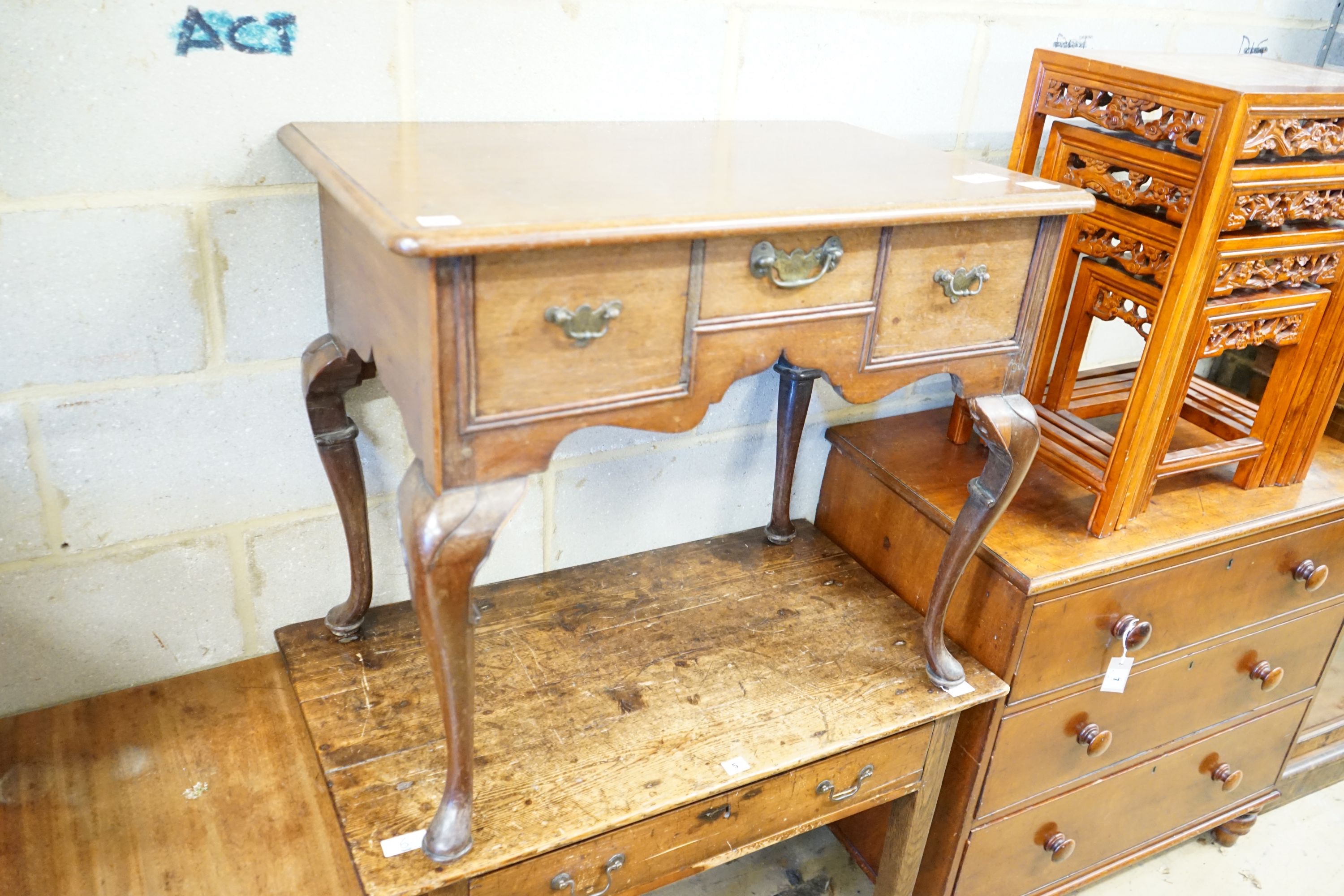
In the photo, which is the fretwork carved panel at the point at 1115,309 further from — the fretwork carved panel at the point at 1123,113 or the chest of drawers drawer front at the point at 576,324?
the chest of drawers drawer front at the point at 576,324

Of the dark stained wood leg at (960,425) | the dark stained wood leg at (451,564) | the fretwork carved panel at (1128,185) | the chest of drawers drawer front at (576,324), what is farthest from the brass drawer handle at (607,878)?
the fretwork carved panel at (1128,185)

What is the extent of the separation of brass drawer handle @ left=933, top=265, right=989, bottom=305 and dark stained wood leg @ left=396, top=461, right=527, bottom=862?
0.60 meters

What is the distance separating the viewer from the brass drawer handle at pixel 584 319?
3.35 ft

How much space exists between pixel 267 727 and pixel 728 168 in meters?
1.08

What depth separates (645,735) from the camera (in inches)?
55.5

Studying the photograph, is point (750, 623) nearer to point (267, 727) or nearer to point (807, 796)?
point (807, 796)

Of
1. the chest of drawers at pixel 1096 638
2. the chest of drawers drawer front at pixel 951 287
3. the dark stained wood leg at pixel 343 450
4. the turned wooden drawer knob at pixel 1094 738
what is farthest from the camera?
the turned wooden drawer knob at pixel 1094 738

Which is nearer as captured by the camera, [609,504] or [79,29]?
[79,29]

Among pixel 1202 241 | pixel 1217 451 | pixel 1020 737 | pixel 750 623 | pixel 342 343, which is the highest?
pixel 1202 241

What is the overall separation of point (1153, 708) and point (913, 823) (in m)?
0.53

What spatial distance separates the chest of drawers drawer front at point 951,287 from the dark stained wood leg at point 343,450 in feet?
2.39

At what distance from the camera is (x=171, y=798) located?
1.40 m

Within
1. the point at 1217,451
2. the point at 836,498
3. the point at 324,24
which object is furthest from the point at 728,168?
the point at 1217,451

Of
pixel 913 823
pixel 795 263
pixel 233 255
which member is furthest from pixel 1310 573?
pixel 233 255
